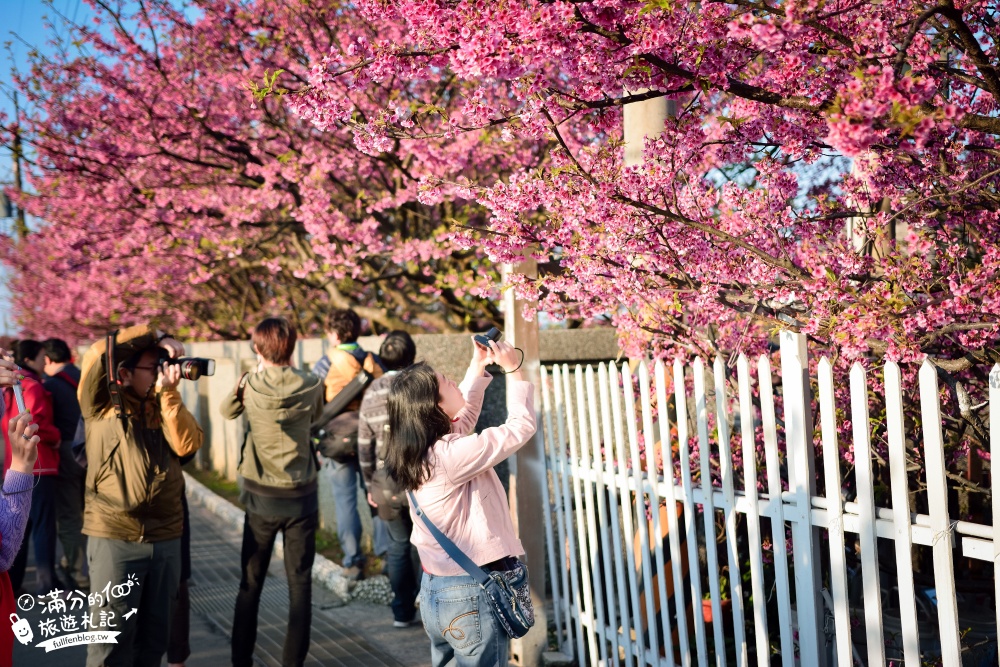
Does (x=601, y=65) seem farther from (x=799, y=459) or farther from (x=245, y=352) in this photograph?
(x=245, y=352)

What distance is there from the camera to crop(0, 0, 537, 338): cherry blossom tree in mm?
8523

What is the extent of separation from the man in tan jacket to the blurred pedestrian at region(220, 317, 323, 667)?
0.58m

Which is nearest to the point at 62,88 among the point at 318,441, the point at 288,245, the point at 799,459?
the point at 288,245

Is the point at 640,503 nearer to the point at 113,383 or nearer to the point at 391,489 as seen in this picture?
the point at 391,489

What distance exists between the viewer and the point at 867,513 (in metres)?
2.69

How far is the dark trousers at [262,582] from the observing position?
15.6ft

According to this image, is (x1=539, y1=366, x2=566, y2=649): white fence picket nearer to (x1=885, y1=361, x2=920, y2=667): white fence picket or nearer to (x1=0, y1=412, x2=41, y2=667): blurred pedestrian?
(x1=885, y1=361, x2=920, y2=667): white fence picket

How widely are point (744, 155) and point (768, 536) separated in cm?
218

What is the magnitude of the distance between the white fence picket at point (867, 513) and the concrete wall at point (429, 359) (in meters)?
3.67

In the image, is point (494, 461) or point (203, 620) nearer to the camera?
point (494, 461)

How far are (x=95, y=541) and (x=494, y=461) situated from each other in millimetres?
2147


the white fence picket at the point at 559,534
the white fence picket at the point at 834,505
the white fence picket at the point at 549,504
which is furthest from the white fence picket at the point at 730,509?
the white fence picket at the point at 549,504

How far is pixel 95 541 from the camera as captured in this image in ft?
13.2

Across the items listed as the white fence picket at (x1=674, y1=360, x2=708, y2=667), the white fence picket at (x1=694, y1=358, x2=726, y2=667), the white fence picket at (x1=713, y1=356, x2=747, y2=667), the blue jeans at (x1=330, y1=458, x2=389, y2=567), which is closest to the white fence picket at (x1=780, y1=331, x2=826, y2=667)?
the white fence picket at (x1=713, y1=356, x2=747, y2=667)
